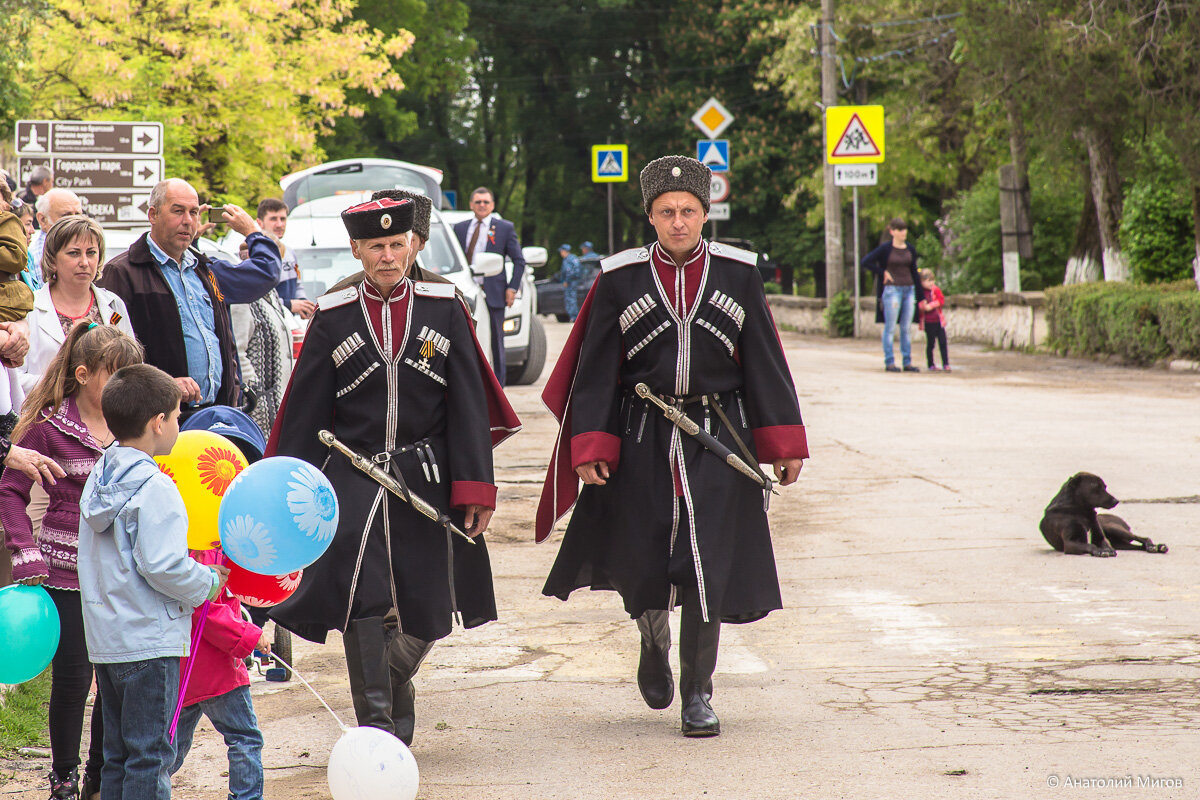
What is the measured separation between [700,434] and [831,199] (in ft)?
74.5

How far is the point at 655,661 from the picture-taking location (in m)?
5.26

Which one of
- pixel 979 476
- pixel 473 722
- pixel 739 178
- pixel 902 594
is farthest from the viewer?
pixel 739 178

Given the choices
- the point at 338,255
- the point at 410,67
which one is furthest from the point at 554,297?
the point at 338,255

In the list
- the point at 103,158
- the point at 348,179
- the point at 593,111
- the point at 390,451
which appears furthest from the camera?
the point at 593,111

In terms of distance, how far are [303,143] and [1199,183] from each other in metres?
11.9

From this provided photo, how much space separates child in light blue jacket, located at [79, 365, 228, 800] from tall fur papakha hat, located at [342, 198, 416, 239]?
1175mm

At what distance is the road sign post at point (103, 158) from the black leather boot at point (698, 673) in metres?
10.6

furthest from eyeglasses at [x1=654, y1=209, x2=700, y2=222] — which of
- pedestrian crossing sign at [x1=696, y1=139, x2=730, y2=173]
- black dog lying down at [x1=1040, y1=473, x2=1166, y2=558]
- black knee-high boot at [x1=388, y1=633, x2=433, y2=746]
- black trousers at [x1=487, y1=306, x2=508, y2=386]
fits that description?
pedestrian crossing sign at [x1=696, y1=139, x2=730, y2=173]

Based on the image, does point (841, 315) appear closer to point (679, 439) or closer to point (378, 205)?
point (679, 439)

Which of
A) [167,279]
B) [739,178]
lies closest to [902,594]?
[167,279]

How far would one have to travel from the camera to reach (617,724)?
5242mm

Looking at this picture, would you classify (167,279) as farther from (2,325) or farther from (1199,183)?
(1199,183)

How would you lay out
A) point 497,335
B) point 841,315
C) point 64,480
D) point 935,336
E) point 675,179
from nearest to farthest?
point 64,480 → point 675,179 → point 497,335 → point 935,336 → point 841,315

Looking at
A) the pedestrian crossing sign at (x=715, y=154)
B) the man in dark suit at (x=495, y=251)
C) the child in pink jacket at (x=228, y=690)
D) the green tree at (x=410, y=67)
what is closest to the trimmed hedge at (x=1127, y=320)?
the pedestrian crossing sign at (x=715, y=154)
